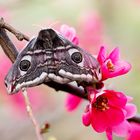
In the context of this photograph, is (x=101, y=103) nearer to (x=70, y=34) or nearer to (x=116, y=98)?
(x=116, y=98)

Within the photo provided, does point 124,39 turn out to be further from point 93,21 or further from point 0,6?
point 0,6

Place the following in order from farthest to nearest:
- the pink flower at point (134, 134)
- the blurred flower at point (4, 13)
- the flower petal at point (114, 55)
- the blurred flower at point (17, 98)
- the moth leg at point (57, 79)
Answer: the blurred flower at point (4, 13) < the blurred flower at point (17, 98) < the pink flower at point (134, 134) < the flower petal at point (114, 55) < the moth leg at point (57, 79)

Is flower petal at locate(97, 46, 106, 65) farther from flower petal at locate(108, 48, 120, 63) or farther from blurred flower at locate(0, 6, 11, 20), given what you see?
blurred flower at locate(0, 6, 11, 20)

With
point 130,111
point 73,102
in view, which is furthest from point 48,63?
point 73,102

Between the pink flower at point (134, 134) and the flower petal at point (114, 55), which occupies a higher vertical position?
the flower petal at point (114, 55)

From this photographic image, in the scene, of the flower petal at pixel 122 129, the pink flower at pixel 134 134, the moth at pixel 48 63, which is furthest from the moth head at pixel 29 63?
the pink flower at pixel 134 134

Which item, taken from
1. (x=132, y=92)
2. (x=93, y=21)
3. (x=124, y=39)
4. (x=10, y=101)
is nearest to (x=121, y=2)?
(x=124, y=39)

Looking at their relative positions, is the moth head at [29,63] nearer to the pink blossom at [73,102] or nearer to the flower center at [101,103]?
the flower center at [101,103]
